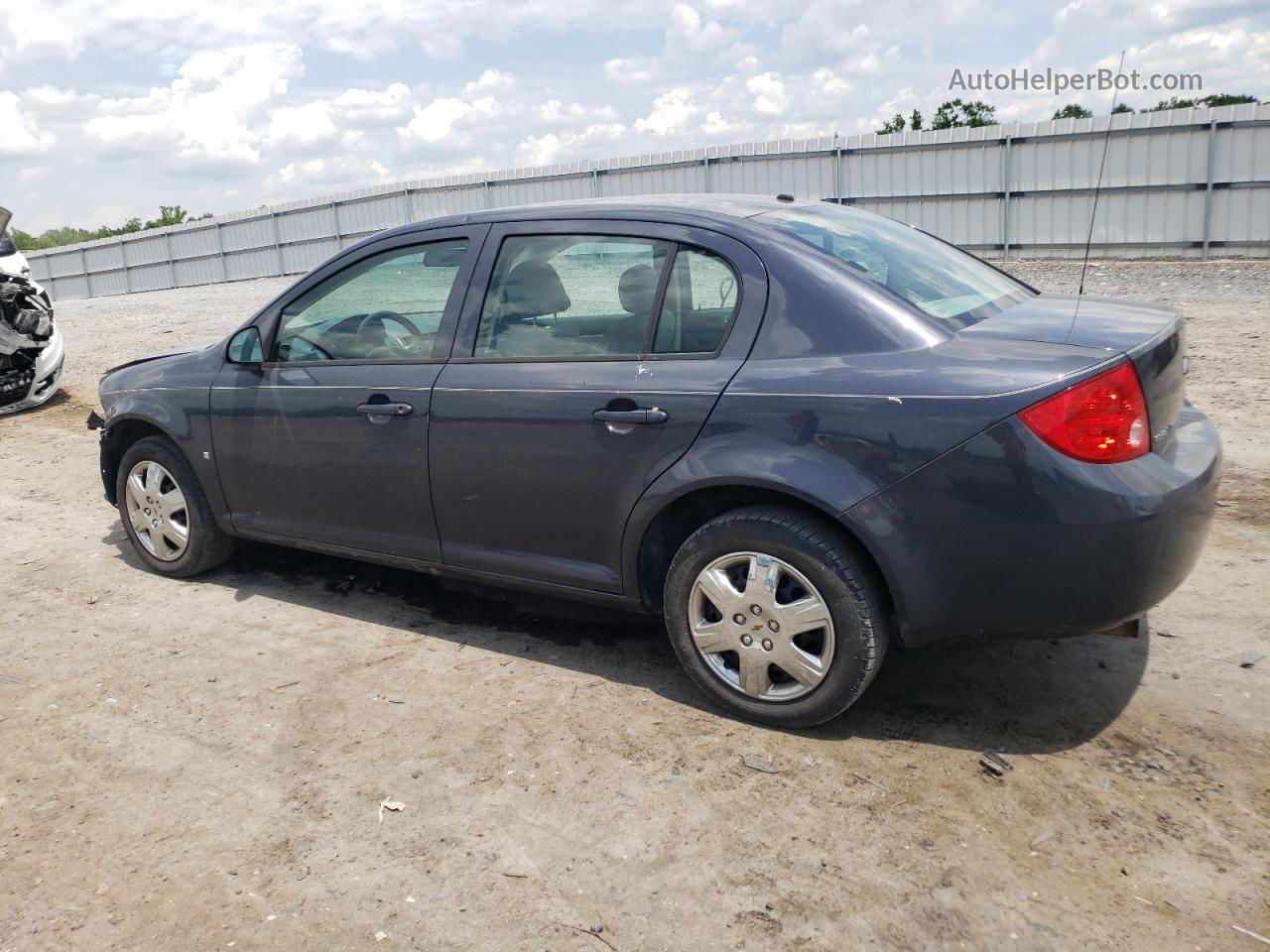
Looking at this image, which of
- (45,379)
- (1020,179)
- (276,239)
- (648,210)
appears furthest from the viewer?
(276,239)

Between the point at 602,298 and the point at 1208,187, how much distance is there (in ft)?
58.7

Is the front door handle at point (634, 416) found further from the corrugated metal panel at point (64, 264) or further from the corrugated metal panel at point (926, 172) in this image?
the corrugated metal panel at point (64, 264)

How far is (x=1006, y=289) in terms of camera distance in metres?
4.33

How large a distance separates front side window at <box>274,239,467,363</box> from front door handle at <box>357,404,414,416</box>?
0.21 meters

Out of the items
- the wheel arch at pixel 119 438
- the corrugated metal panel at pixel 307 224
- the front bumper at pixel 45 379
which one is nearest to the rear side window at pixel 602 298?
the wheel arch at pixel 119 438

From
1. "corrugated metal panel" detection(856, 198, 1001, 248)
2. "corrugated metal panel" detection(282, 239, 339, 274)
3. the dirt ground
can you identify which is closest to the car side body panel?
the dirt ground

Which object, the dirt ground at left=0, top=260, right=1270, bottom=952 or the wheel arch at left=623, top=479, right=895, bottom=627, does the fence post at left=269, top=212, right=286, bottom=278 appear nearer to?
the dirt ground at left=0, top=260, right=1270, bottom=952

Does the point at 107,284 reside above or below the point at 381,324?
below

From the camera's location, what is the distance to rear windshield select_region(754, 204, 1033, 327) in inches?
147

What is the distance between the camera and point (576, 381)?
3951 millimetres

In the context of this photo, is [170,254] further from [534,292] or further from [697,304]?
[697,304]

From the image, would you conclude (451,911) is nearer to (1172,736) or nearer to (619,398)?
(619,398)

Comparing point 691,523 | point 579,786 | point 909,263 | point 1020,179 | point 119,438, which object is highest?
point 1020,179

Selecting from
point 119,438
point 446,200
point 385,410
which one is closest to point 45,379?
point 119,438
